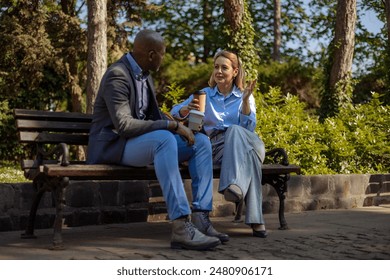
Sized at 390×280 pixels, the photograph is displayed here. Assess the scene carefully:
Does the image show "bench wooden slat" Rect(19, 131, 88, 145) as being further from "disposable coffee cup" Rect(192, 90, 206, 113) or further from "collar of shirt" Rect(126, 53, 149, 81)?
"disposable coffee cup" Rect(192, 90, 206, 113)

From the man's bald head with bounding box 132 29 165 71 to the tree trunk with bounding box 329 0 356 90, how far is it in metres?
10.1

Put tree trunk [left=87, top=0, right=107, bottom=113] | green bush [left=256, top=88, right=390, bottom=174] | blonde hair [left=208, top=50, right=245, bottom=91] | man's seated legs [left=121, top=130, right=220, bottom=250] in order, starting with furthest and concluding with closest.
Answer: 1. tree trunk [left=87, top=0, right=107, bottom=113]
2. green bush [left=256, top=88, right=390, bottom=174]
3. blonde hair [left=208, top=50, right=245, bottom=91]
4. man's seated legs [left=121, top=130, right=220, bottom=250]

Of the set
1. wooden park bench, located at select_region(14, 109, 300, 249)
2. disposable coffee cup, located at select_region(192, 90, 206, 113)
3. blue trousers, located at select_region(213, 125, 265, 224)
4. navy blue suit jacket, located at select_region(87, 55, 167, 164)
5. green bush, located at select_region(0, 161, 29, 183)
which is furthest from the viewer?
green bush, located at select_region(0, 161, 29, 183)

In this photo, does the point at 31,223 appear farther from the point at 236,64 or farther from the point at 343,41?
the point at 343,41

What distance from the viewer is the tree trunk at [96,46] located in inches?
626

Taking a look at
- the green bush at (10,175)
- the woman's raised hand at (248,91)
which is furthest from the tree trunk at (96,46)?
the woman's raised hand at (248,91)

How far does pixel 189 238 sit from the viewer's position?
181 inches

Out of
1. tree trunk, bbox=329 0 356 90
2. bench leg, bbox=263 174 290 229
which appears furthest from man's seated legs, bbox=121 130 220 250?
tree trunk, bbox=329 0 356 90

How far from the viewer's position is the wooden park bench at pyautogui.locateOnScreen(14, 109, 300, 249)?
4734mm

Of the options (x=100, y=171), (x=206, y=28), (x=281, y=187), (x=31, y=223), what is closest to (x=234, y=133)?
(x=281, y=187)

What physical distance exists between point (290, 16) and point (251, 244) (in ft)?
102

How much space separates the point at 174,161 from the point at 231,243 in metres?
0.84

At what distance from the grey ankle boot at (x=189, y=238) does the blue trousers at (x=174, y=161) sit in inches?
2.8

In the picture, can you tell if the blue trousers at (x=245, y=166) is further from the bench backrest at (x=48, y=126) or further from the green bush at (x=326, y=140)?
the green bush at (x=326, y=140)
